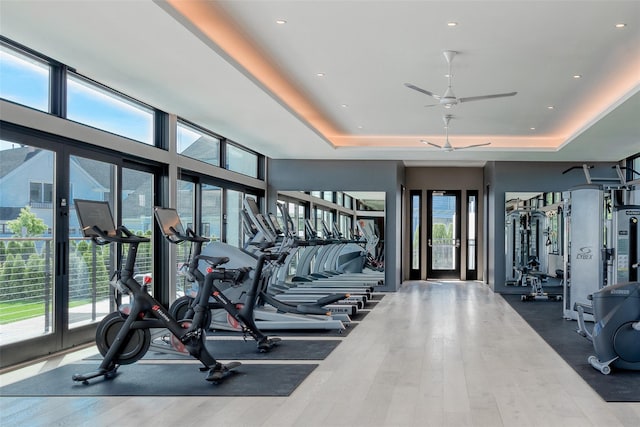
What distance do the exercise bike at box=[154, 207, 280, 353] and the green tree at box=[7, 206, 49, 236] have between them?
3.66 ft

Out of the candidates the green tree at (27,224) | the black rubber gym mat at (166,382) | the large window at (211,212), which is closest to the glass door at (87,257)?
the green tree at (27,224)

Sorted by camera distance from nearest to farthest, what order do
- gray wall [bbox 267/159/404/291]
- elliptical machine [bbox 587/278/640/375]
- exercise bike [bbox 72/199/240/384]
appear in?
exercise bike [bbox 72/199/240/384] → elliptical machine [bbox 587/278/640/375] → gray wall [bbox 267/159/404/291]

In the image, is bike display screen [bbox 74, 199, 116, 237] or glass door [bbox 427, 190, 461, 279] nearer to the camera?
bike display screen [bbox 74, 199, 116, 237]

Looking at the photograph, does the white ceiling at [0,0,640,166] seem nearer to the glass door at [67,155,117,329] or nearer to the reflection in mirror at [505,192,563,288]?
the glass door at [67,155,117,329]

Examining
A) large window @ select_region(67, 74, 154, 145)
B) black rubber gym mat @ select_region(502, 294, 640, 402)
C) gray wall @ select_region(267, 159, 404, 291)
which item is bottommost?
black rubber gym mat @ select_region(502, 294, 640, 402)

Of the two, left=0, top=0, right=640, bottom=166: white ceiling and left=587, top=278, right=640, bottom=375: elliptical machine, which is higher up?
left=0, top=0, right=640, bottom=166: white ceiling

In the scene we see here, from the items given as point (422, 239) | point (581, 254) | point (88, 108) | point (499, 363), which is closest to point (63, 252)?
point (88, 108)

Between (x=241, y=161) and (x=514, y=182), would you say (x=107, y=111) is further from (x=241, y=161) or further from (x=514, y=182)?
(x=514, y=182)

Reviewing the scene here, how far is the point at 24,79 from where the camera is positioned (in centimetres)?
478

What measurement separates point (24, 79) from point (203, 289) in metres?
2.27

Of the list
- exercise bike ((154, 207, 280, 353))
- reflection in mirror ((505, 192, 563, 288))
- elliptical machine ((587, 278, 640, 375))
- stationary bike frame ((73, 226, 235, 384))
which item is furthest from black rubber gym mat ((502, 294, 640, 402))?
stationary bike frame ((73, 226, 235, 384))

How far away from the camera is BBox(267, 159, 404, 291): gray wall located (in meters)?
11.0

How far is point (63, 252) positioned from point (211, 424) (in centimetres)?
266

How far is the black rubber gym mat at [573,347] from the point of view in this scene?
4027 mm
